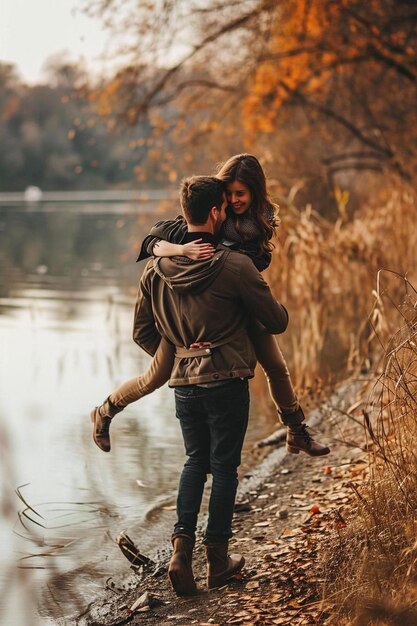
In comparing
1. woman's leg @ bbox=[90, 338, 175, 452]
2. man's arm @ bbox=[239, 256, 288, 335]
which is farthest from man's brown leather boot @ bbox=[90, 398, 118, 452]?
Answer: man's arm @ bbox=[239, 256, 288, 335]

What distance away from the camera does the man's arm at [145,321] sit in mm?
4129

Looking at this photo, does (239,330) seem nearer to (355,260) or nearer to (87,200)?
(355,260)

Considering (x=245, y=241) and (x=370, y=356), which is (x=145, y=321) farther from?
(x=370, y=356)

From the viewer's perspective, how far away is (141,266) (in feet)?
67.3

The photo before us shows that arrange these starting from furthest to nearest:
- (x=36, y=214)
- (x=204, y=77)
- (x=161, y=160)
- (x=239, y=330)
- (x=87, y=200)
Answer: (x=87, y=200) → (x=36, y=214) → (x=161, y=160) → (x=204, y=77) → (x=239, y=330)

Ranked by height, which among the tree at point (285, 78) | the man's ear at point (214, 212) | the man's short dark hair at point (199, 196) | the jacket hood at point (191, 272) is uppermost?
the tree at point (285, 78)

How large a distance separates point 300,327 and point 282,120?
678 cm

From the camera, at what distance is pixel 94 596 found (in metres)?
4.50

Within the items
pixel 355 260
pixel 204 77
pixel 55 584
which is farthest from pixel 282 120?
pixel 55 584

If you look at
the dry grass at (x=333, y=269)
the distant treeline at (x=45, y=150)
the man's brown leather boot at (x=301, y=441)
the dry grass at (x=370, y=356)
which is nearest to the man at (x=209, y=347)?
the man's brown leather boot at (x=301, y=441)

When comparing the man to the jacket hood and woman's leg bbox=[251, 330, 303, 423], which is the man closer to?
the jacket hood

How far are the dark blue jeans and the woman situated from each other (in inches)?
7.6

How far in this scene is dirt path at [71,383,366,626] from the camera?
384cm

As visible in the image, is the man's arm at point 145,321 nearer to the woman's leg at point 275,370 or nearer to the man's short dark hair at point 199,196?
the man's short dark hair at point 199,196
